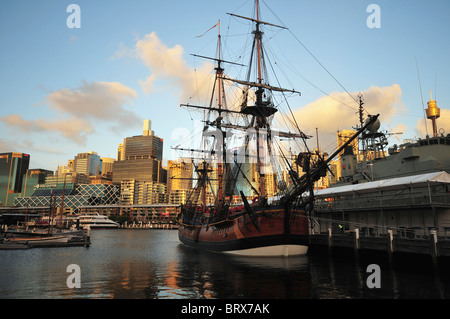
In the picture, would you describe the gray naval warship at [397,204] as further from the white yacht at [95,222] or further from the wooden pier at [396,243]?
the white yacht at [95,222]

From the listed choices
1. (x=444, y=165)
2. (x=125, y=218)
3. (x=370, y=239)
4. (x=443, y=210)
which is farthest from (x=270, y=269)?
(x=125, y=218)

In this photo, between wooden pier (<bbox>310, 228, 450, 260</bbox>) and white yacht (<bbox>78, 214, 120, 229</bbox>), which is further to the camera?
white yacht (<bbox>78, 214, 120, 229</bbox>)

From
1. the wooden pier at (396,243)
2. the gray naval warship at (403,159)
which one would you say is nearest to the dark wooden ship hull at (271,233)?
the wooden pier at (396,243)

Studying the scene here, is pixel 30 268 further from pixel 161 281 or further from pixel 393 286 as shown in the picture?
pixel 393 286

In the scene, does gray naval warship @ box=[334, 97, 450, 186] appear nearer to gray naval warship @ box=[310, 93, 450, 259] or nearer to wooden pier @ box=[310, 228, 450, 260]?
gray naval warship @ box=[310, 93, 450, 259]

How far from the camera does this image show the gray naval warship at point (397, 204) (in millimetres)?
25747

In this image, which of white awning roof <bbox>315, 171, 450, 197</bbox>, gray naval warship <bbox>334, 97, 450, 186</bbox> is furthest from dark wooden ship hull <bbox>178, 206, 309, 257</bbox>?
gray naval warship <bbox>334, 97, 450, 186</bbox>

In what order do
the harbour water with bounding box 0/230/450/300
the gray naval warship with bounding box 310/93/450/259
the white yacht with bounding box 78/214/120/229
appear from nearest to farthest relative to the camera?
the harbour water with bounding box 0/230/450/300, the gray naval warship with bounding box 310/93/450/259, the white yacht with bounding box 78/214/120/229

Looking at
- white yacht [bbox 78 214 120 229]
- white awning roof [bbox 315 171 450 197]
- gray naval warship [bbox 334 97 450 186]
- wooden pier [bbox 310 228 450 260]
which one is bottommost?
white yacht [bbox 78 214 120 229]

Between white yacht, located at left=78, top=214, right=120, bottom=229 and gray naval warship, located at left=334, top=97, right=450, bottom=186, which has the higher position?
gray naval warship, located at left=334, top=97, right=450, bottom=186

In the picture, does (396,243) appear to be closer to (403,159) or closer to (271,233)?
(271,233)

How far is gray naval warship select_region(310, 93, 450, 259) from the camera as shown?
2575 cm

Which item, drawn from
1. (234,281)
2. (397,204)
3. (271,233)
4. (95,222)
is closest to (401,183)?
(397,204)

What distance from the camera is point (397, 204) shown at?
31.6m
